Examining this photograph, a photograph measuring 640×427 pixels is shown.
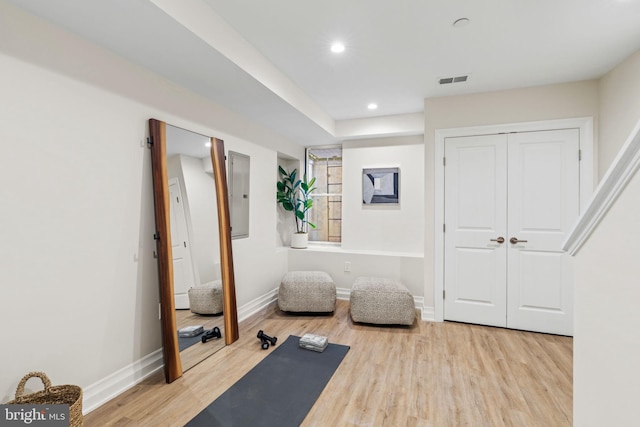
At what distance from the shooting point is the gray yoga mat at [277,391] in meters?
1.81

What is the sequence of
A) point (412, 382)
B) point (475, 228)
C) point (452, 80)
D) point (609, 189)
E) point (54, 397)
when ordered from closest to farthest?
point (609, 189), point (54, 397), point (412, 382), point (452, 80), point (475, 228)

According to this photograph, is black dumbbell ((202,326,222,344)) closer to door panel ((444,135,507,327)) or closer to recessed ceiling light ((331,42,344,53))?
door panel ((444,135,507,327))

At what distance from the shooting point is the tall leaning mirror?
226 cm

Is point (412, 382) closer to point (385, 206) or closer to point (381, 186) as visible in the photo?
point (385, 206)

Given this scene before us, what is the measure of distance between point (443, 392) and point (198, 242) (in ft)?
7.38

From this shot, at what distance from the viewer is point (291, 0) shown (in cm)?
185

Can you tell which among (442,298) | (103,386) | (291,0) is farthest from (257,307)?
(291,0)

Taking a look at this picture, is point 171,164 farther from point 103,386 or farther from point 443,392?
point 443,392

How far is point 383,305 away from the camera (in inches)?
129

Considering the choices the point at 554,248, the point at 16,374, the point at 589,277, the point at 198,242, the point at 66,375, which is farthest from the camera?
the point at 554,248

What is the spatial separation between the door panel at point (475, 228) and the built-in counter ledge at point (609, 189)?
2179mm

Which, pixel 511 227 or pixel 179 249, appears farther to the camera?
pixel 511 227

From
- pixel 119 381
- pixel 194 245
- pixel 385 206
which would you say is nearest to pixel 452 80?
pixel 385 206

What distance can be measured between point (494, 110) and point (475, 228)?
4.23 feet
